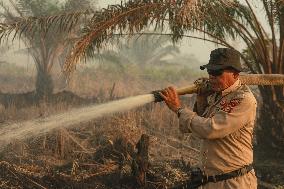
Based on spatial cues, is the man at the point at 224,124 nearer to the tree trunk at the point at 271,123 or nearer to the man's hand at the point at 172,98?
the man's hand at the point at 172,98

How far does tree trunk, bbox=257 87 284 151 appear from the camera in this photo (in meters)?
8.00

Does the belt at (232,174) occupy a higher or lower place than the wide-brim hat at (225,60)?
lower

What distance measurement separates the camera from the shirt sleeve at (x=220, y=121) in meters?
2.94

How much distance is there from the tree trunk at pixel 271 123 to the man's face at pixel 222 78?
5219mm

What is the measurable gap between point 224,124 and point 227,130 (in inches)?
2.1

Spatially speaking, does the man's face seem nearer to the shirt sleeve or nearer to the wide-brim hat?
the wide-brim hat

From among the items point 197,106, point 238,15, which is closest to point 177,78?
point 238,15

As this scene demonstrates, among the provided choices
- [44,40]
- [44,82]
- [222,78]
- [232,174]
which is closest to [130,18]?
[222,78]

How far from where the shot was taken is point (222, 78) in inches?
120

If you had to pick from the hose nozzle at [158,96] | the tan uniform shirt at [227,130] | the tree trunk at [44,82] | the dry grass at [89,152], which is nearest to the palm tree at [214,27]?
the dry grass at [89,152]

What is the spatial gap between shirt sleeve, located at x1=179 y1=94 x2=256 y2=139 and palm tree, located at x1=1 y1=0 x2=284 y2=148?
3.26m

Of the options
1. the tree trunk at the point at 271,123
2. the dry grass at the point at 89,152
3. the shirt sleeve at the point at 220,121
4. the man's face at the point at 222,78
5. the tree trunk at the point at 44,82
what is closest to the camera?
the shirt sleeve at the point at 220,121

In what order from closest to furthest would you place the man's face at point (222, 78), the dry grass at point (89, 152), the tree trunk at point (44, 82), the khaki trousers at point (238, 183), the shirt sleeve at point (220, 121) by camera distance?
the shirt sleeve at point (220, 121), the man's face at point (222, 78), the khaki trousers at point (238, 183), the dry grass at point (89, 152), the tree trunk at point (44, 82)

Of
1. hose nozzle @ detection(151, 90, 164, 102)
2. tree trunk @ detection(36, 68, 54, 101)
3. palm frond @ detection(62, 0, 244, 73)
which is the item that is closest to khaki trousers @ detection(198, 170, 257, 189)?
hose nozzle @ detection(151, 90, 164, 102)
